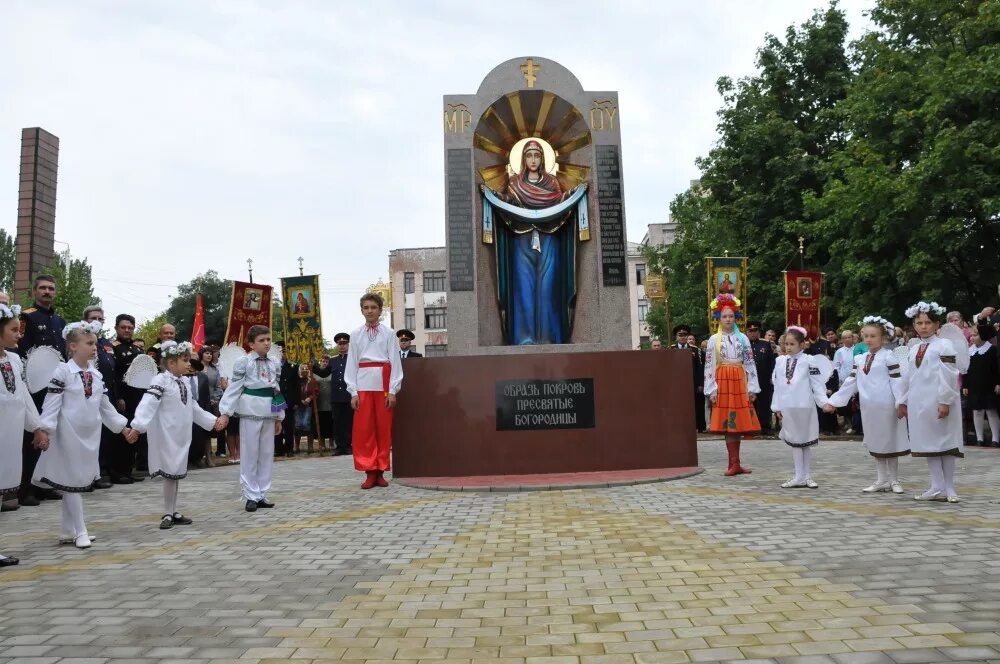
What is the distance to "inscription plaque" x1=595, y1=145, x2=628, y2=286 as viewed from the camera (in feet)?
41.9

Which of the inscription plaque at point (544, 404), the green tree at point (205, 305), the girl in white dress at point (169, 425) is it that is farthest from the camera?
the green tree at point (205, 305)

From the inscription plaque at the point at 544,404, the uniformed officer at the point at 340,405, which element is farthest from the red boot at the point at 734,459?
the uniformed officer at the point at 340,405

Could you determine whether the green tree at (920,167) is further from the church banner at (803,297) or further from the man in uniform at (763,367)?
the man in uniform at (763,367)

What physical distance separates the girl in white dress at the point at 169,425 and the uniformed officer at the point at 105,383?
3.86m

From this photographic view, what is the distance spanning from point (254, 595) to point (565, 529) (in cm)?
263

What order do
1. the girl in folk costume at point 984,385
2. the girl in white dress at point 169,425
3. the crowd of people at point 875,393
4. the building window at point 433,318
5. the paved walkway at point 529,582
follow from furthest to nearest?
the building window at point 433,318 → the girl in folk costume at point 984,385 → the crowd of people at point 875,393 → the girl in white dress at point 169,425 → the paved walkway at point 529,582

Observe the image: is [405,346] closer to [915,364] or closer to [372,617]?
[915,364]

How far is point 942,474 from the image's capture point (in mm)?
7199

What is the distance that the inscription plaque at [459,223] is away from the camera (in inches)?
497

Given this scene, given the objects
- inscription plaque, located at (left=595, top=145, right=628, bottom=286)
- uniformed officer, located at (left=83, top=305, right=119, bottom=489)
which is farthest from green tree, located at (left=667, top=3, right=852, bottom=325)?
uniformed officer, located at (left=83, top=305, right=119, bottom=489)

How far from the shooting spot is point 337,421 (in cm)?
1545

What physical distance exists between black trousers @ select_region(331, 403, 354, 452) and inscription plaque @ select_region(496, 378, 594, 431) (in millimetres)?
6382

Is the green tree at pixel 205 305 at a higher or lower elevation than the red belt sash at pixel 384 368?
higher

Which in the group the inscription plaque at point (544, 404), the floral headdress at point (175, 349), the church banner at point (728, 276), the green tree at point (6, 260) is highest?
the green tree at point (6, 260)
